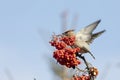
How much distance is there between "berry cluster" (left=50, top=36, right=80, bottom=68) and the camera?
8.17 metres

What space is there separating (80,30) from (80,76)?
1.18m

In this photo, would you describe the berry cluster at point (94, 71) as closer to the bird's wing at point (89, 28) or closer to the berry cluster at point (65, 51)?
the berry cluster at point (65, 51)

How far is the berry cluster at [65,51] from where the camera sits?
8.17m

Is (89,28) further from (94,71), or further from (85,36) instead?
(94,71)

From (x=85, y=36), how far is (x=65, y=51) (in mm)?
992

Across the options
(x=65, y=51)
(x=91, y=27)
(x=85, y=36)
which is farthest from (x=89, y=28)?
(x=65, y=51)

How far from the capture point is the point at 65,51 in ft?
27.3

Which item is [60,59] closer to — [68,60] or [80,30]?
[68,60]

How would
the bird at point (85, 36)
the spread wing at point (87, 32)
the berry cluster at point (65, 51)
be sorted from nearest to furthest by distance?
1. the berry cluster at point (65, 51)
2. the bird at point (85, 36)
3. the spread wing at point (87, 32)

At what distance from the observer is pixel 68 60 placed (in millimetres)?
8180

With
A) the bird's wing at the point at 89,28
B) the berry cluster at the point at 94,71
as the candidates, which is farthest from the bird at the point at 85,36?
the berry cluster at the point at 94,71

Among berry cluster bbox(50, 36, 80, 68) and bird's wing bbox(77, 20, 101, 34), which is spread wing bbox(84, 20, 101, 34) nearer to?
bird's wing bbox(77, 20, 101, 34)

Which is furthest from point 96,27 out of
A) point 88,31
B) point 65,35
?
point 65,35

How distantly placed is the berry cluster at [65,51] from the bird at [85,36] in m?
0.24
